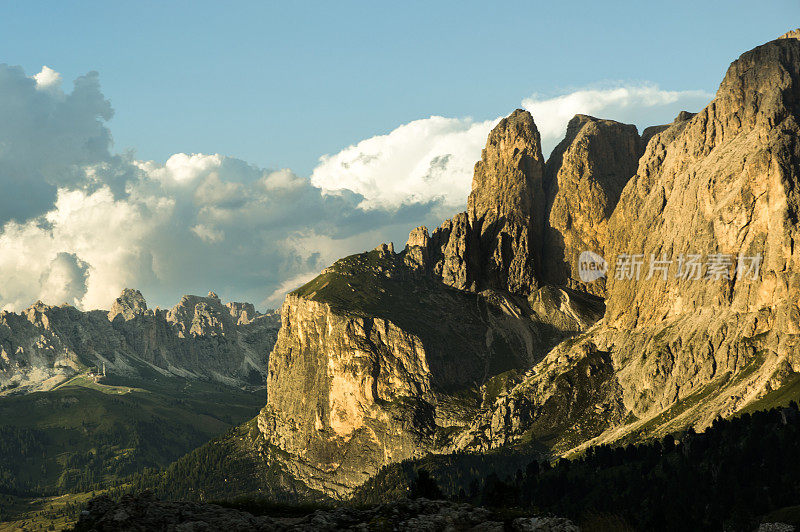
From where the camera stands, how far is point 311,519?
243ft

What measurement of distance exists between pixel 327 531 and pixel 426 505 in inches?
395

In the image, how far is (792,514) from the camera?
180 meters

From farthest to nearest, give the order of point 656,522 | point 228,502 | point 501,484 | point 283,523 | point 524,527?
point 656,522, point 501,484, point 228,502, point 283,523, point 524,527

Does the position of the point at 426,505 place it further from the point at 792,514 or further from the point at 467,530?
the point at 792,514

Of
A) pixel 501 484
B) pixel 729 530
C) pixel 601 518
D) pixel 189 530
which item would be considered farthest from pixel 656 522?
pixel 189 530

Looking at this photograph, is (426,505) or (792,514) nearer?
(426,505)

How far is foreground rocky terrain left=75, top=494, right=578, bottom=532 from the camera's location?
6925cm

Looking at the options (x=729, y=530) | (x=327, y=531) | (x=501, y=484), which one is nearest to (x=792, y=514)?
(x=729, y=530)

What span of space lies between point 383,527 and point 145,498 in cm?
2341

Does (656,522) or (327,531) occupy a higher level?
(327,531)

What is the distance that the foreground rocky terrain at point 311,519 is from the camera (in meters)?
69.2

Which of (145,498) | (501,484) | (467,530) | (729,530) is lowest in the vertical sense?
(729,530)

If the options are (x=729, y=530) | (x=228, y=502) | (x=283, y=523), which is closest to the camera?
(x=283, y=523)

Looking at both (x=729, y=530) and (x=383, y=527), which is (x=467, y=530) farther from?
(x=729, y=530)
